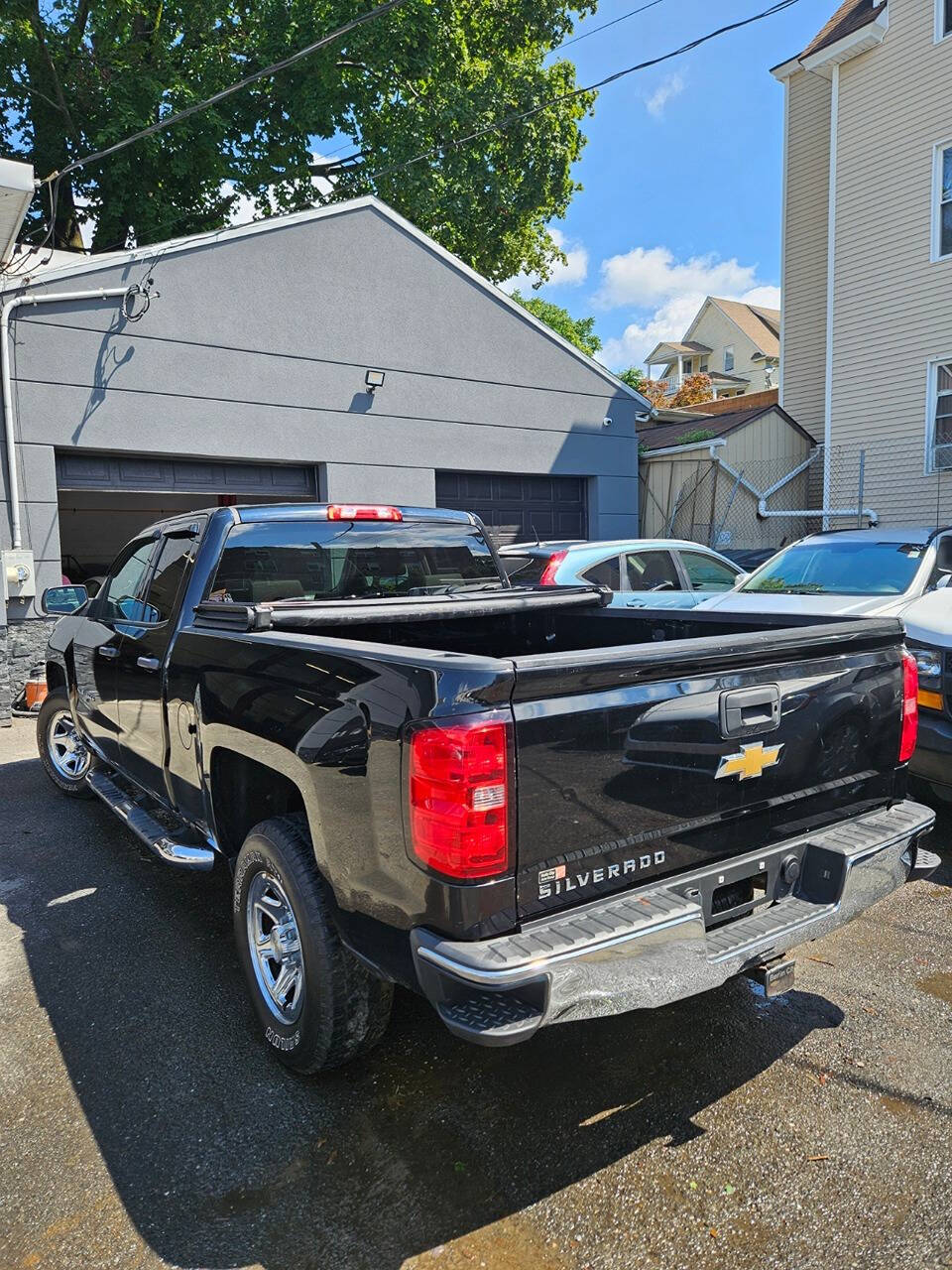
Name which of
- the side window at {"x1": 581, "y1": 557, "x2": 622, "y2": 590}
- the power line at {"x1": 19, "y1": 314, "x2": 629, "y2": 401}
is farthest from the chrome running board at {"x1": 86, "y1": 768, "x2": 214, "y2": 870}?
the power line at {"x1": 19, "y1": 314, "x2": 629, "y2": 401}

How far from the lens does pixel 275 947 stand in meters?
2.94

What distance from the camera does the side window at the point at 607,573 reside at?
7.61 meters

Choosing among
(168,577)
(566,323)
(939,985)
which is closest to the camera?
(939,985)

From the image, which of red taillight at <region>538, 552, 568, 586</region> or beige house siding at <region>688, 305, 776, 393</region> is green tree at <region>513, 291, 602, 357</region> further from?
red taillight at <region>538, 552, 568, 586</region>

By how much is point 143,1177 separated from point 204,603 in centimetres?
207

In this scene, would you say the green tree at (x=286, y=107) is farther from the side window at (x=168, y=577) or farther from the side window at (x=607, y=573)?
the side window at (x=168, y=577)

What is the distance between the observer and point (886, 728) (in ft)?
10.0

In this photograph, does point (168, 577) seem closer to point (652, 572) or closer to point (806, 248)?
point (652, 572)

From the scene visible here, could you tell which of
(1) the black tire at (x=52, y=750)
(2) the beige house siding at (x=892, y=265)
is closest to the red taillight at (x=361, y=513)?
(1) the black tire at (x=52, y=750)

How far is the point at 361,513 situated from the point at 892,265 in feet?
46.2

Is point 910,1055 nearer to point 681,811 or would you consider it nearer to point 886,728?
point 886,728

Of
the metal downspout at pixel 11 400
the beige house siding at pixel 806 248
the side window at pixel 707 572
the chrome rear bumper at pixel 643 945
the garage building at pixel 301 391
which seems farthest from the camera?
the beige house siding at pixel 806 248

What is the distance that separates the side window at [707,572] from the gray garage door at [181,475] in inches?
201

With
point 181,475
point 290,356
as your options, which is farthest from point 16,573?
point 290,356
